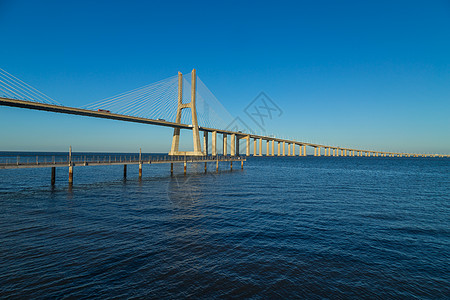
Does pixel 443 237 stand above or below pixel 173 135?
below

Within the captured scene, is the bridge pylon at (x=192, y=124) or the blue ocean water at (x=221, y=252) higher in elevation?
the bridge pylon at (x=192, y=124)

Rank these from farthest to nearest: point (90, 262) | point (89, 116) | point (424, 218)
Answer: point (89, 116), point (424, 218), point (90, 262)

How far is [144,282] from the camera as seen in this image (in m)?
7.21

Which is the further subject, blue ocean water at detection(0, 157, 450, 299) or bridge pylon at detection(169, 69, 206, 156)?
bridge pylon at detection(169, 69, 206, 156)

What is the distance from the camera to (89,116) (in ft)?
168

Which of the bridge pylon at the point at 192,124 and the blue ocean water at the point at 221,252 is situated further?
the bridge pylon at the point at 192,124

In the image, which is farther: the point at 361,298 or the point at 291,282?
the point at 291,282

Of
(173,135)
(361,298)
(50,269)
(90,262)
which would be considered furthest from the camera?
(173,135)

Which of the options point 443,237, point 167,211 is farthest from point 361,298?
point 167,211

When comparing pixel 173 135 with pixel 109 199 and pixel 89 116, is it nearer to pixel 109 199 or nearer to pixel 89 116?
pixel 89 116

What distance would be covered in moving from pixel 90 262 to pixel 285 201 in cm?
1488

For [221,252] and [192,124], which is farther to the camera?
[192,124]

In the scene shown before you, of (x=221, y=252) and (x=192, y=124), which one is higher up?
(x=192, y=124)

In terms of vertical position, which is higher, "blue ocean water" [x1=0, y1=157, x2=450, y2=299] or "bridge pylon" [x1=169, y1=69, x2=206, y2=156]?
"bridge pylon" [x1=169, y1=69, x2=206, y2=156]
